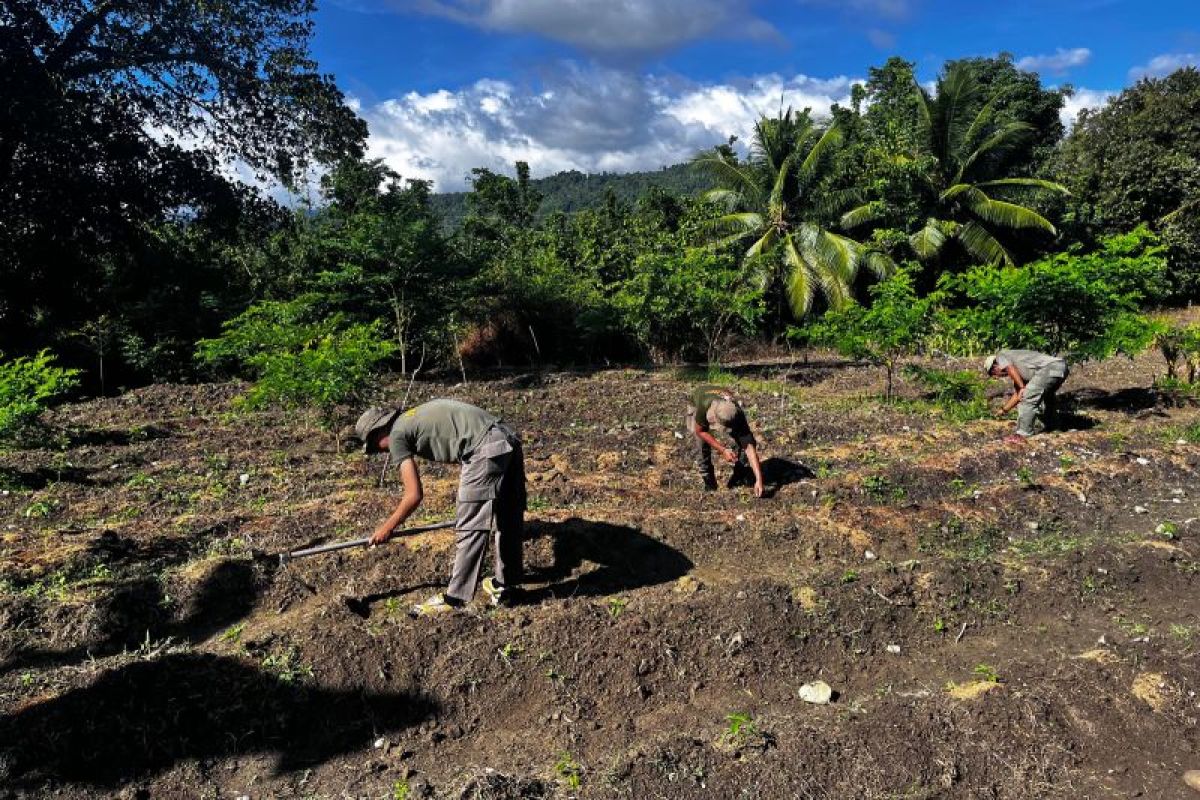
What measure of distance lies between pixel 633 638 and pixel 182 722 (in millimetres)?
2278

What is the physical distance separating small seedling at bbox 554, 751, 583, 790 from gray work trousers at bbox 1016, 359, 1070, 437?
22.2ft

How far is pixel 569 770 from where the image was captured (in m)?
3.37

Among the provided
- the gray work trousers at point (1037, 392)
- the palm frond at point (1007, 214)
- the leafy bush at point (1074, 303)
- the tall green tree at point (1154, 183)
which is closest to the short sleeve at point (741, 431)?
the gray work trousers at point (1037, 392)

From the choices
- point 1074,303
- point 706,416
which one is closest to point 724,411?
point 706,416

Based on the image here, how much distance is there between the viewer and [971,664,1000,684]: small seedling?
391 centimetres

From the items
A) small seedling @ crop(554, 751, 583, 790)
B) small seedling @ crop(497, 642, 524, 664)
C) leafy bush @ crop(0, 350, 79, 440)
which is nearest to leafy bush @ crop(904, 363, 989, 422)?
small seedling @ crop(497, 642, 524, 664)

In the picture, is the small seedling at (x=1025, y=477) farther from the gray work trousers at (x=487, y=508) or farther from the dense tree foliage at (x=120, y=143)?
the dense tree foliage at (x=120, y=143)

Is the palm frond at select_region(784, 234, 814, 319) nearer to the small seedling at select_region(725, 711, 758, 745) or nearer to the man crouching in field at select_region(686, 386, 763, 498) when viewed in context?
the man crouching in field at select_region(686, 386, 763, 498)

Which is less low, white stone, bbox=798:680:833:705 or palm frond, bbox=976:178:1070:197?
palm frond, bbox=976:178:1070:197

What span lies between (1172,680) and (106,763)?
5.17 metres

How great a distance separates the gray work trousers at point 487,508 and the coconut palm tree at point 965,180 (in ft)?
58.3

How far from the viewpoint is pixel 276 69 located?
13430 mm

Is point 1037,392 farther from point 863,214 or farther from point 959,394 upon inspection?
point 863,214

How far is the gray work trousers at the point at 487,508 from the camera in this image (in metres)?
4.36
